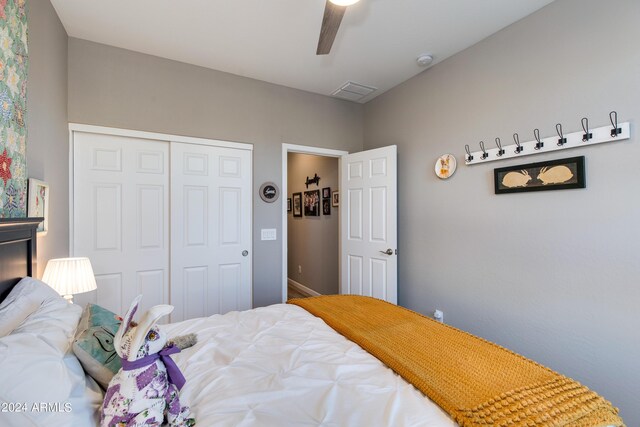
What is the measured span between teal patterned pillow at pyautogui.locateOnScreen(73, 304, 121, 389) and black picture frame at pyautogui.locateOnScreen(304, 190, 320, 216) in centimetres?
341

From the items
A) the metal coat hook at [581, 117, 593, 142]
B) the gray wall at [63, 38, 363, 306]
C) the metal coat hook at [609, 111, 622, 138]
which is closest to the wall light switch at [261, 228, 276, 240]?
the gray wall at [63, 38, 363, 306]

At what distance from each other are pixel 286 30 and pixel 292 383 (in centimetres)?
233

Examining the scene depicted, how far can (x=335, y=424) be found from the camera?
87 cm

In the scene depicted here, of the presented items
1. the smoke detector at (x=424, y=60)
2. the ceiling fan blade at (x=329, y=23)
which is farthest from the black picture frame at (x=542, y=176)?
the ceiling fan blade at (x=329, y=23)

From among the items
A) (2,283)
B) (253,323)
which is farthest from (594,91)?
(2,283)

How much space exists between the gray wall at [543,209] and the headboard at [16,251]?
110 inches

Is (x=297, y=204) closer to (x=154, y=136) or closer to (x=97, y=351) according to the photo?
(x=154, y=136)

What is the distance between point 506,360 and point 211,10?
265 centimetres

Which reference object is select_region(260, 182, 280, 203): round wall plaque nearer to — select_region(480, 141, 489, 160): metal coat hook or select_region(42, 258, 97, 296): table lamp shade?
select_region(42, 258, 97, 296): table lamp shade

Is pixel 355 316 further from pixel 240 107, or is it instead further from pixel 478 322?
pixel 240 107

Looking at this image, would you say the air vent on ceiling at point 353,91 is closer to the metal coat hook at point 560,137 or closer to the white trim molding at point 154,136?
the white trim molding at point 154,136

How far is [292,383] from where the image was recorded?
3.50ft

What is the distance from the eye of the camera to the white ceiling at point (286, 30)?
1.96 metres

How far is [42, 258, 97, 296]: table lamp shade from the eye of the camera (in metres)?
1.68
